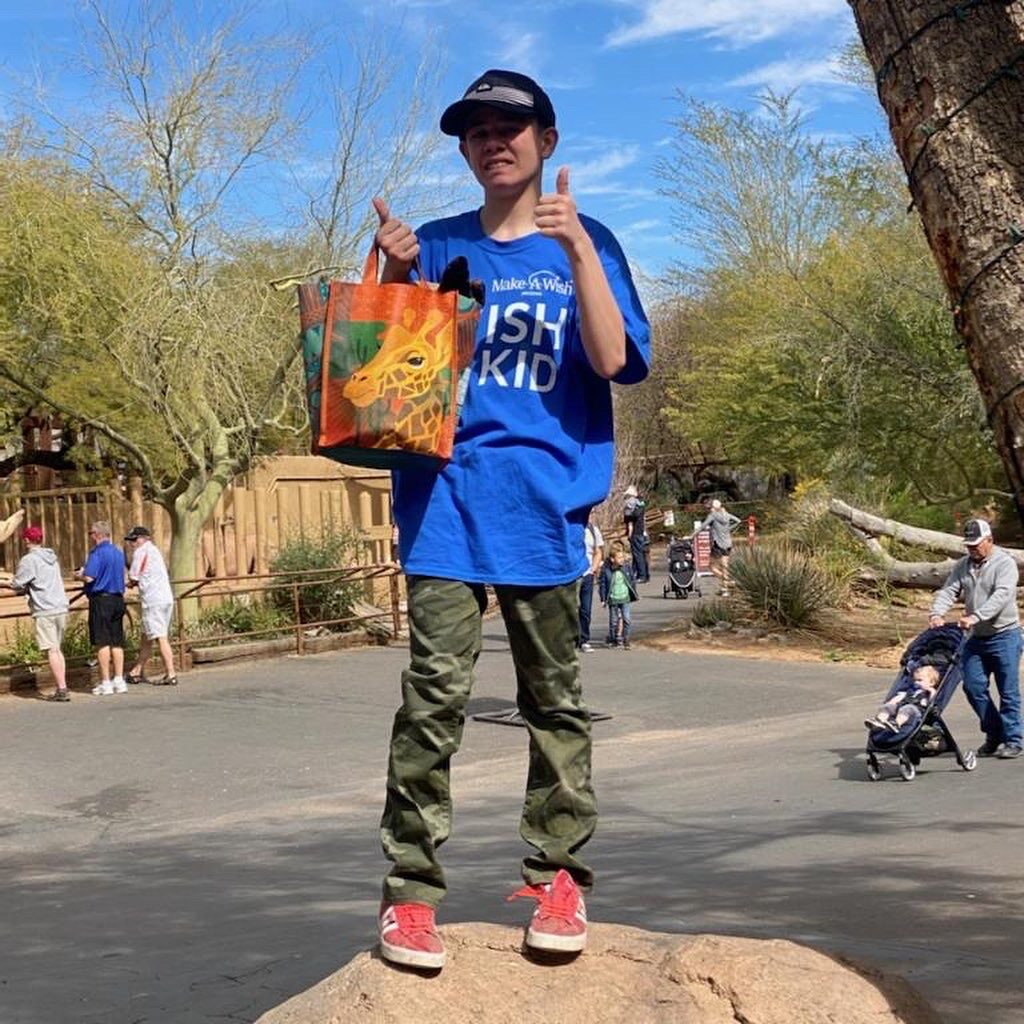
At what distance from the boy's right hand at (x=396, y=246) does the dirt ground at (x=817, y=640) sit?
52.0 feet

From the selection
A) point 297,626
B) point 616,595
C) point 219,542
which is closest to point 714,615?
point 616,595

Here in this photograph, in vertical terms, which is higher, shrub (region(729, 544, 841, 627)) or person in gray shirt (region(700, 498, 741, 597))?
person in gray shirt (region(700, 498, 741, 597))

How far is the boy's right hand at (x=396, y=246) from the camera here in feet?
12.6

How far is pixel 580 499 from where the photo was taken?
3906 millimetres

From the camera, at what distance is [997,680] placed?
12289mm

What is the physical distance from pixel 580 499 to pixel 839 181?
101 ft

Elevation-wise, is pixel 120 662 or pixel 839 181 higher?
pixel 839 181

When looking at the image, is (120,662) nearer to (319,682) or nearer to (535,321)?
(319,682)

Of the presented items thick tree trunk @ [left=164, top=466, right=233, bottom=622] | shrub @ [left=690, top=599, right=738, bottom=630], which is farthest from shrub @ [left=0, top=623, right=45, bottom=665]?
shrub @ [left=690, top=599, right=738, bottom=630]

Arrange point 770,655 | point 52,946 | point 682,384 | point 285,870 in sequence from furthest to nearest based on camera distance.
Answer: point 682,384 → point 770,655 → point 285,870 → point 52,946

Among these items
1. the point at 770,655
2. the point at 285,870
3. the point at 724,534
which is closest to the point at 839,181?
the point at 724,534

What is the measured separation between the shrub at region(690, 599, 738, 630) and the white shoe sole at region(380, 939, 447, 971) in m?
18.3

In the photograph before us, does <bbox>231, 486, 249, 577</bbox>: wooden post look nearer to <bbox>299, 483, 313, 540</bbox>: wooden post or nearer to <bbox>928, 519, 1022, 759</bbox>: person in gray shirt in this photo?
<bbox>299, 483, 313, 540</bbox>: wooden post

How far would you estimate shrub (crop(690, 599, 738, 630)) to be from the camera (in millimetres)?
21750
